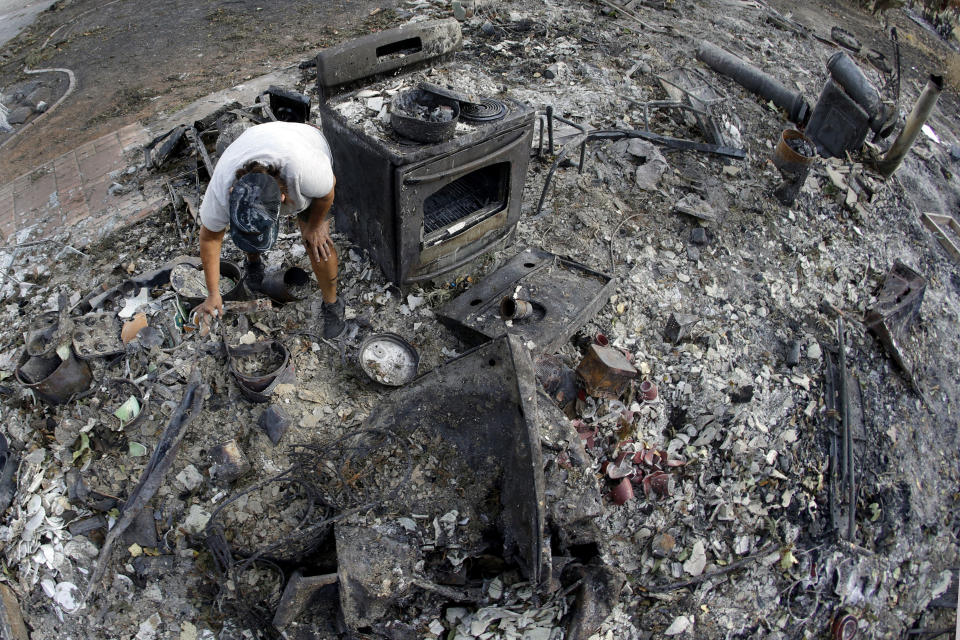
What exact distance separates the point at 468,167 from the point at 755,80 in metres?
4.91

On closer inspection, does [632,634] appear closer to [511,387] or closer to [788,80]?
[511,387]

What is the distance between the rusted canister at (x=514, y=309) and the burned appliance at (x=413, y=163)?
1.98 ft

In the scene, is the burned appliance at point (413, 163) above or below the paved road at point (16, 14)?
above


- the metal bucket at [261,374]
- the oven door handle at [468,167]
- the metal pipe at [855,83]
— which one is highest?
the oven door handle at [468,167]

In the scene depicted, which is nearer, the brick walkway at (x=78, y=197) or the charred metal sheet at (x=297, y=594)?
the charred metal sheet at (x=297, y=594)

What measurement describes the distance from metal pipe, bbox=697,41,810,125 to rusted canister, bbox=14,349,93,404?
24.0ft

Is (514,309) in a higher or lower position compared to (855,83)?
lower

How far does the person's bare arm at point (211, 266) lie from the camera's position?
133 inches

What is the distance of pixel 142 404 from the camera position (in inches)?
138

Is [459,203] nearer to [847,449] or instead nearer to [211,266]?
[211,266]

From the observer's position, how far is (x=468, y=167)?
3.70 metres

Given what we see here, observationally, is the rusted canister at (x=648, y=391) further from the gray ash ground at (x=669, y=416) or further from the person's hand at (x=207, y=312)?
the person's hand at (x=207, y=312)

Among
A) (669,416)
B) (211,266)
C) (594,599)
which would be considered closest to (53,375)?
(211,266)

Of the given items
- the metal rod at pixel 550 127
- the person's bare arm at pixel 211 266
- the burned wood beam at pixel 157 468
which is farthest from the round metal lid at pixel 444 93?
the burned wood beam at pixel 157 468
